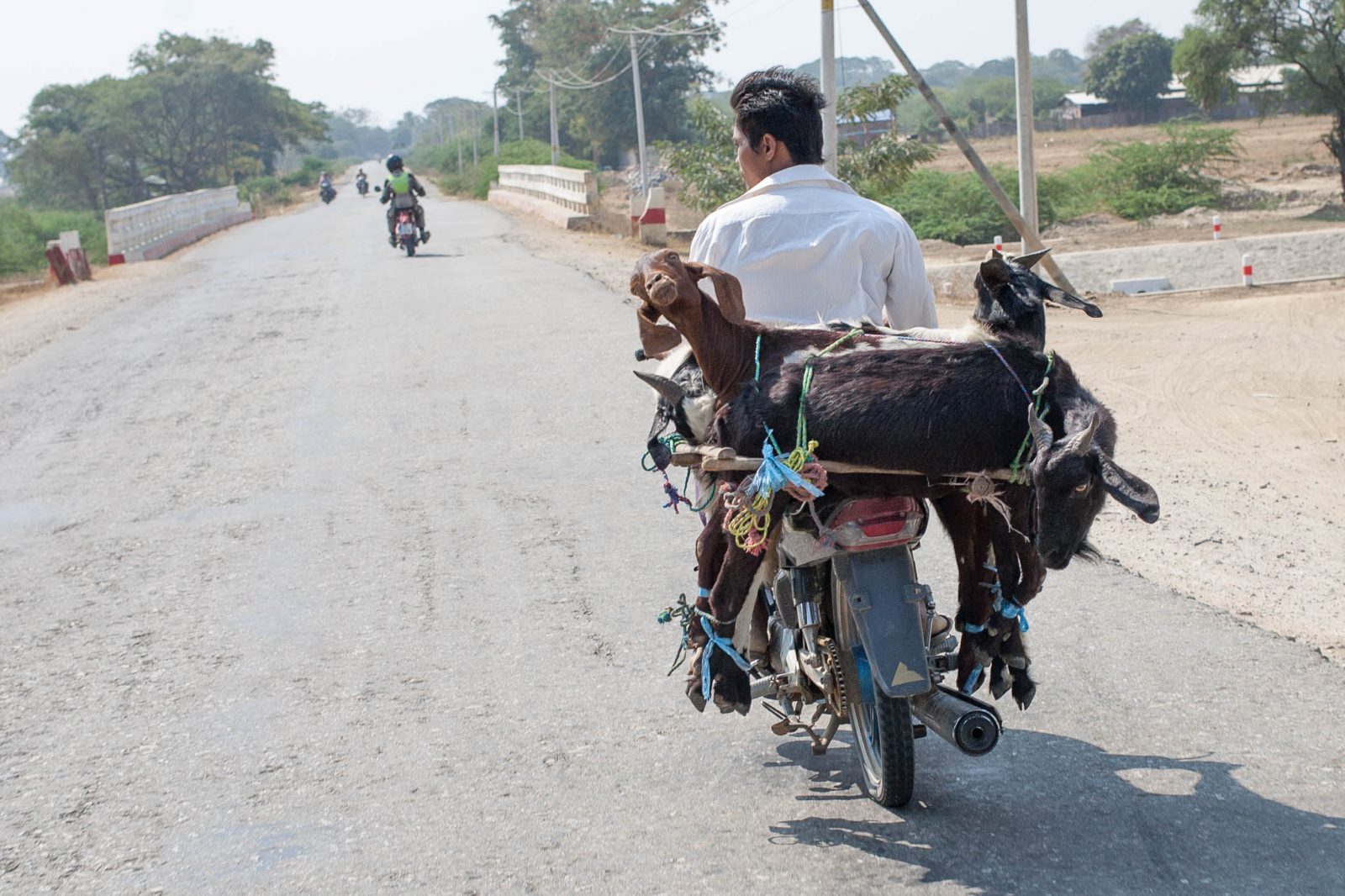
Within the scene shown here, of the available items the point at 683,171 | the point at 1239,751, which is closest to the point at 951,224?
the point at 683,171

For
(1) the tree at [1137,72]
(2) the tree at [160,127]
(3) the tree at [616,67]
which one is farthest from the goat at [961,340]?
(1) the tree at [1137,72]

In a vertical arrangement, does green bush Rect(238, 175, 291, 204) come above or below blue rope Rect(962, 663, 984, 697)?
above

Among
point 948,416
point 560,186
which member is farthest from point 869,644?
point 560,186

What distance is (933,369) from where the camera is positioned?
3031mm

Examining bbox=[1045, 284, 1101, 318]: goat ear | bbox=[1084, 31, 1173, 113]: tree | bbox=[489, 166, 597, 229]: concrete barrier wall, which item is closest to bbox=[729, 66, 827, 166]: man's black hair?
bbox=[1045, 284, 1101, 318]: goat ear

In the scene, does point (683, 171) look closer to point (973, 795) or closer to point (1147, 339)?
point (1147, 339)

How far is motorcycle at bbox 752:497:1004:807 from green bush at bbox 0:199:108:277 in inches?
935

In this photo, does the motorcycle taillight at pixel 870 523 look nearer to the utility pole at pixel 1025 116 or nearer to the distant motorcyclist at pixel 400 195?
the utility pole at pixel 1025 116

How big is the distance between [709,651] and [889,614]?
1.58 feet

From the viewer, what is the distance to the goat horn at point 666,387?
328 cm

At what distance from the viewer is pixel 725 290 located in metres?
3.13

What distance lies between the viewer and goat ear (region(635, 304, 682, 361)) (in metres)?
3.22

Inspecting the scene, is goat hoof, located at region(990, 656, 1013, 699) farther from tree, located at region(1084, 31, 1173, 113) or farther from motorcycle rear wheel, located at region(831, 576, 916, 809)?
tree, located at region(1084, 31, 1173, 113)

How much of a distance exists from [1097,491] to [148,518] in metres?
5.45
